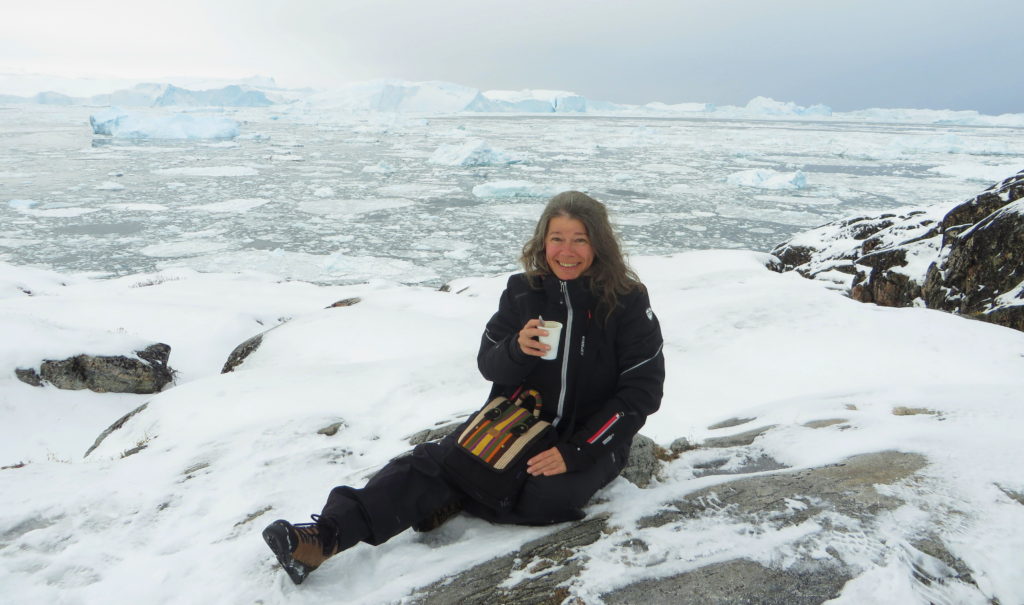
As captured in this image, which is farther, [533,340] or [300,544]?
[533,340]

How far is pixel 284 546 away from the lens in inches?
71.5

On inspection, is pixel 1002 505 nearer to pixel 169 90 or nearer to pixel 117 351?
pixel 117 351

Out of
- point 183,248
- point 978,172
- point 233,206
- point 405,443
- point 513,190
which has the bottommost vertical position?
point 183,248

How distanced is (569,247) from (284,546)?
4.51 ft

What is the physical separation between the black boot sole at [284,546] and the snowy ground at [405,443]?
0.06m

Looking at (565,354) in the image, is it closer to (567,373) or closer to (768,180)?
(567,373)

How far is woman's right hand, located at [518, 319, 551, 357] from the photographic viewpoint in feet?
6.77

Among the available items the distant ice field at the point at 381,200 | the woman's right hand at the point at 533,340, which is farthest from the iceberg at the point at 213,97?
the woman's right hand at the point at 533,340

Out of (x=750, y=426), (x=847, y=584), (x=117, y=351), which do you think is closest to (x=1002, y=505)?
(x=847, y=584)

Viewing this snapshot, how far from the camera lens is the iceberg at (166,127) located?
4378 centimetres

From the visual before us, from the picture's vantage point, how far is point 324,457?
3217 mm

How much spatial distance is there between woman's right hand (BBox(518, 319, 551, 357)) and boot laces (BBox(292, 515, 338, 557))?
0.85m

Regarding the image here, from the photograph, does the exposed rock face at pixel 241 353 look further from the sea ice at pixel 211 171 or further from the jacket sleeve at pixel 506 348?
the sea ice at pixel 211 171

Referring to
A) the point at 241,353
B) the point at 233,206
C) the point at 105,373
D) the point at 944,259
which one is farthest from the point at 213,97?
the point at 944,259
